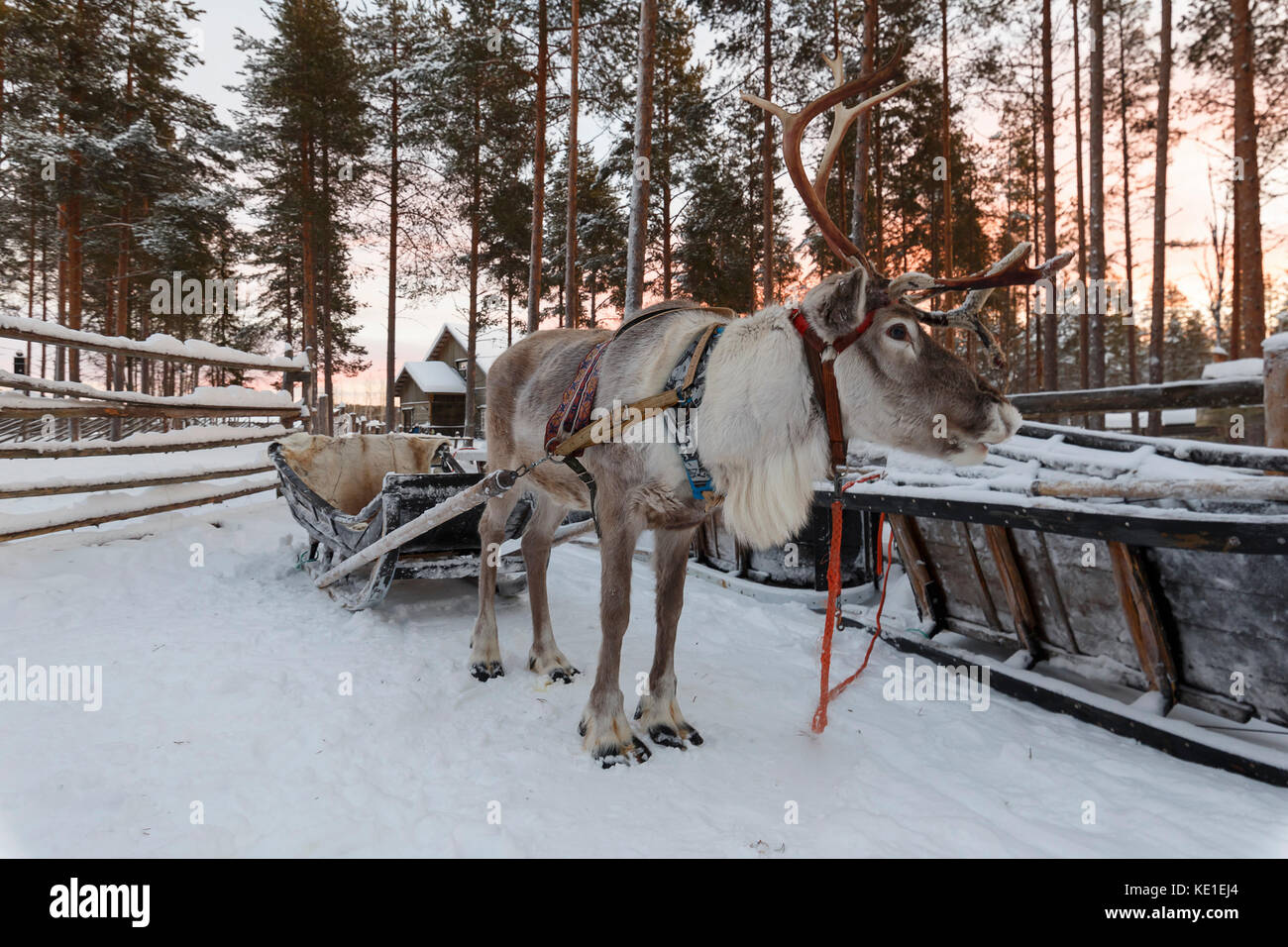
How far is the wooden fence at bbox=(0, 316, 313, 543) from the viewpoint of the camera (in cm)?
461

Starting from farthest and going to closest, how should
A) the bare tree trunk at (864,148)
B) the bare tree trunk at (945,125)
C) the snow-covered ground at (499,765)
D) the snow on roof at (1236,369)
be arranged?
the bare tree trunk at (945,125)
the bare tree trunk at (864,148)
the snow on roof at (1236,369)
the snow-covered ground at (499,765)

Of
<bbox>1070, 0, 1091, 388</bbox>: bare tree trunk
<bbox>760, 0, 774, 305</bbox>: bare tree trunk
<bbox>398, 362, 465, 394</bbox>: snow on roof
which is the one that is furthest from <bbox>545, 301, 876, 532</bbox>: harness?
<bbox>398, 362, 465, 394</bbox>: snow on roof

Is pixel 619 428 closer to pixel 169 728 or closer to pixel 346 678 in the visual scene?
pixel 346 678

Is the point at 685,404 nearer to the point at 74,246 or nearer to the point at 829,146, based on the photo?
the point at 829,146

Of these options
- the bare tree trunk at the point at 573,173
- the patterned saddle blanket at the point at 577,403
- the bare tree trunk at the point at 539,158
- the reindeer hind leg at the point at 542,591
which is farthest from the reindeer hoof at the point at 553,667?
the bare tree trunk at the point at 539,158

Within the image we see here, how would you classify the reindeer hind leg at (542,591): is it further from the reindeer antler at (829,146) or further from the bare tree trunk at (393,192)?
the bare tree trunk at (393,192)

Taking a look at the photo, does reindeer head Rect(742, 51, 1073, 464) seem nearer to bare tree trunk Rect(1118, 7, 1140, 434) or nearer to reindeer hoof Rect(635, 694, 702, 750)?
reindeer hoof Rect(635, 694, 702, 750)

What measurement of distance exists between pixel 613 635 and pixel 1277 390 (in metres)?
3.66

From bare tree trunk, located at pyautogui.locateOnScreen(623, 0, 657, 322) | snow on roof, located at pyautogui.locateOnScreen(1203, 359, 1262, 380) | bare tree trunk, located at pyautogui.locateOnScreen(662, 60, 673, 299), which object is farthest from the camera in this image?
bare tree trunk, located at pyautogui.locateOnScreen(662, 60, 673, 299)

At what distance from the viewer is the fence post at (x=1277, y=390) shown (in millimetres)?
3082

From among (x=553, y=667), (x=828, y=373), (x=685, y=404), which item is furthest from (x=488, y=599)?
(x=828, y=373)

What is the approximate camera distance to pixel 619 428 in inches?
92.8

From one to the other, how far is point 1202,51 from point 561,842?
16.0 m

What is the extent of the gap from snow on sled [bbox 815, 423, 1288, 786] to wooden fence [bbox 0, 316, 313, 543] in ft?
19.5
